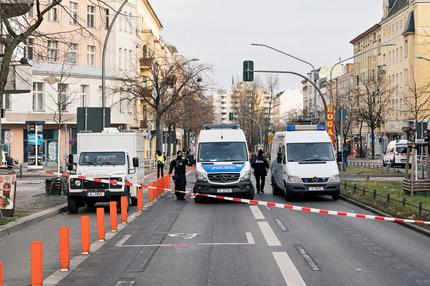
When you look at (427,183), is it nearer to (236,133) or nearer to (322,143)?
(322,143)

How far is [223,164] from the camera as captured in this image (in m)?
23.6

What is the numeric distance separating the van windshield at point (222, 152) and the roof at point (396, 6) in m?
65.4

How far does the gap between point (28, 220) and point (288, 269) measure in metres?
8.80

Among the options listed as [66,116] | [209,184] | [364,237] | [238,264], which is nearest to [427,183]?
[209,184]

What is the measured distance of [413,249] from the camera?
1251cm

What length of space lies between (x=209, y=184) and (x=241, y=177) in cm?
114

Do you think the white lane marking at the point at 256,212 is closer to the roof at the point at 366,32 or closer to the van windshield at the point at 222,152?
the van windshield at the point at 222,152

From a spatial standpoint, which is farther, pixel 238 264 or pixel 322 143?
pixel 322 143

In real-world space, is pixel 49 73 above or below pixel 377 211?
above

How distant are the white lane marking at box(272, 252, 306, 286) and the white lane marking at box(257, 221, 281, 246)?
4.74 ft

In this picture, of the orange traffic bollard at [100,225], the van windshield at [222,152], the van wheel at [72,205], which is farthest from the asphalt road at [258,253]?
the van windshield at [222,152]

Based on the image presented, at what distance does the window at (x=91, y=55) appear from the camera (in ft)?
201

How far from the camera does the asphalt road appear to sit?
31.6 ft

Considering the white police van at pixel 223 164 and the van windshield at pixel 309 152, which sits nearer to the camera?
the white police van at pixel 223 164
